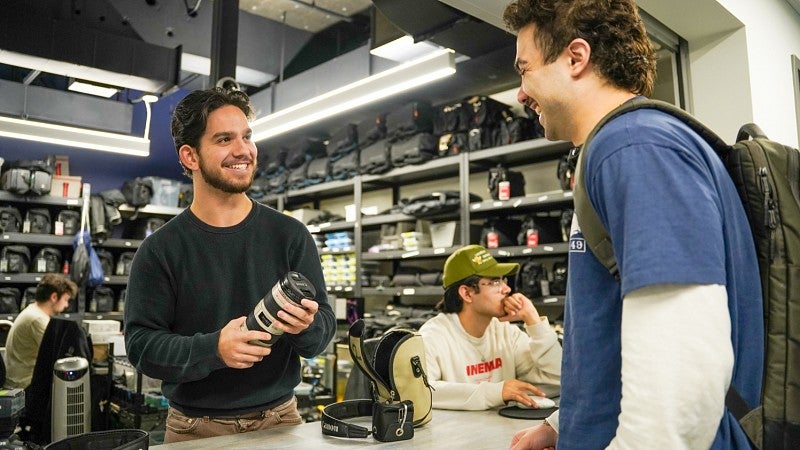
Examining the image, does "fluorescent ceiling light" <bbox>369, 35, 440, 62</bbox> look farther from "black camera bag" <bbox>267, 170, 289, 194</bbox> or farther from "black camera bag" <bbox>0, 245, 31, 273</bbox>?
"black camera bag" <bbox>0, 245, 31, 273</bbox>

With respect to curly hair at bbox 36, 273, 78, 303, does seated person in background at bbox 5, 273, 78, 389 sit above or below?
below

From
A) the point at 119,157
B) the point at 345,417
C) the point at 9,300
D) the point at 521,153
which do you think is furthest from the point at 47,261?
the point at 345,417

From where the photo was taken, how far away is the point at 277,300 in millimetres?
1523

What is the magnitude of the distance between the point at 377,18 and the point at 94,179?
6.08 meters

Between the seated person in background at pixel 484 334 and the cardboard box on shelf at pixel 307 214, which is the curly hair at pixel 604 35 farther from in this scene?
the cardboard box on shelf at pixel 307 214

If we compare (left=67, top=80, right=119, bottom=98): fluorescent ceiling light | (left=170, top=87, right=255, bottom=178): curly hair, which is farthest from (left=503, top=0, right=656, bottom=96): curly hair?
(left=67, top=80, right=119, bottom=98): fluorescent ceiling light

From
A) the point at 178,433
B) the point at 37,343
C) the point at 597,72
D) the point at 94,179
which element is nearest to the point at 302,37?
the point at 94,179

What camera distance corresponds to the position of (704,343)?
30.9 inches

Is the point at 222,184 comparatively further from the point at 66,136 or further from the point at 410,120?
the point at 66,136

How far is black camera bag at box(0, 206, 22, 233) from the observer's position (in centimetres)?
758

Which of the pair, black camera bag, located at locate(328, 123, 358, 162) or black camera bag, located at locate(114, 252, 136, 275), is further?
black camera bag, located at locate(114, 252, 136, 275)

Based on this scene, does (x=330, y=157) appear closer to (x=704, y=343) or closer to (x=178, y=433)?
(x=178, y=433)

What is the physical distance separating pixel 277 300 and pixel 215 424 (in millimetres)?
581

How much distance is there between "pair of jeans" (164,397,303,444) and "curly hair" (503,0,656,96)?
54.5 inches
